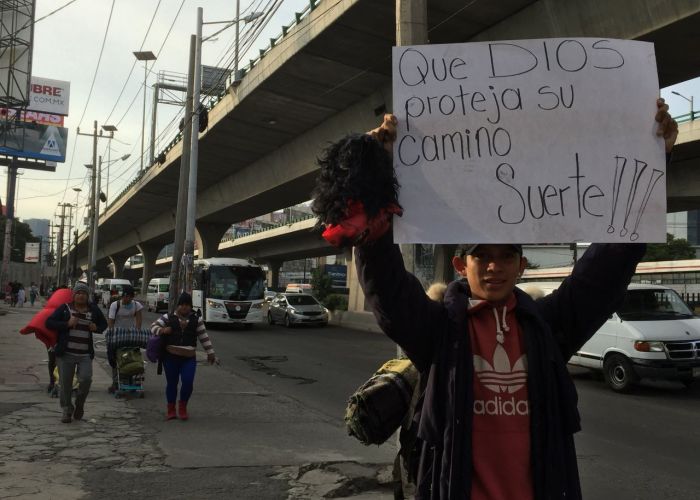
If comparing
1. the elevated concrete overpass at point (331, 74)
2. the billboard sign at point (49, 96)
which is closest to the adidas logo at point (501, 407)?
the elevated concrete overpass at point (331, 74)

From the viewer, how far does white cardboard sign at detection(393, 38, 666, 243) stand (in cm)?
209

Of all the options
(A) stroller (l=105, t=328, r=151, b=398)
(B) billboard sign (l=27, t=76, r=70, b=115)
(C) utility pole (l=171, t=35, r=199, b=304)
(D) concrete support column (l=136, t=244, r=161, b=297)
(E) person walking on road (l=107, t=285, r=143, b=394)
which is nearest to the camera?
(A) stroller (l=105, t=328, r=151, b=398)

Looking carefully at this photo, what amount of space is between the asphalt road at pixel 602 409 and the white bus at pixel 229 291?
5975 mm

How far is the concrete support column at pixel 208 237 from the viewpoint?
4200 centimetres

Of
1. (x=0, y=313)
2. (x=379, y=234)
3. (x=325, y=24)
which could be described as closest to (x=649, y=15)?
(x=325, y=24)

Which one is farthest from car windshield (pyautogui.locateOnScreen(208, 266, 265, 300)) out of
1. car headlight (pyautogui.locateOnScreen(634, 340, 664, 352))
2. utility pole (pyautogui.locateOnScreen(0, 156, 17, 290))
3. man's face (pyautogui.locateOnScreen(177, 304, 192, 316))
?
utility pole (pyautogui.locateOnScreen(0, 156, 17, 290))

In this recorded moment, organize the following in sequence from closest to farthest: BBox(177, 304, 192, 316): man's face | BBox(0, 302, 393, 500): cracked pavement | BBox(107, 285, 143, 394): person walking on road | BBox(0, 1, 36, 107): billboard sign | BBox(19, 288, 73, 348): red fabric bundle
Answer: BBox(0, 302, 393, 500): cracked pavement → BBox(19, 288, 73, 348): red fabric bundle → BBox(177, 304, 192, 316): man's face → BBox(107, 285, 143, 394): person walking on road → BBox(0, 1, 36, 107): billboard sign

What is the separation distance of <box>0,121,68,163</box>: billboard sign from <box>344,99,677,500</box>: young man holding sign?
66898mm

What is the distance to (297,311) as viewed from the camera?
2706cm

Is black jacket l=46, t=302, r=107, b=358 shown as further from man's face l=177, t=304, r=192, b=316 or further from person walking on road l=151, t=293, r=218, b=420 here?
man's face l=177, t=304, r=192, b=316

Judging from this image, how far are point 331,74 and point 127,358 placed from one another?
1157 cm

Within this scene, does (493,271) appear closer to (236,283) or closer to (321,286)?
(236,283)

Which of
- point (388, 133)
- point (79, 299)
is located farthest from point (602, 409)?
point (388, 133)

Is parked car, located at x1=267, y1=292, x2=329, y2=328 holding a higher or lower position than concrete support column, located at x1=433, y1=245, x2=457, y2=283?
lower
